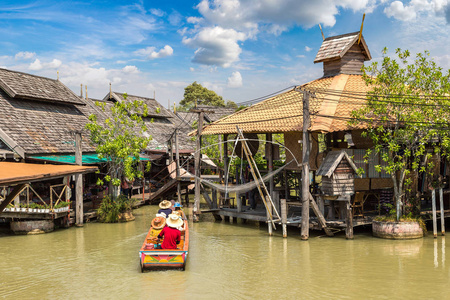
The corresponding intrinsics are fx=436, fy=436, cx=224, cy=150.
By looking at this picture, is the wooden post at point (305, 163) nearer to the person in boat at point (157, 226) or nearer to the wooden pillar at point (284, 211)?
the wooden pillar at point (284, 211)

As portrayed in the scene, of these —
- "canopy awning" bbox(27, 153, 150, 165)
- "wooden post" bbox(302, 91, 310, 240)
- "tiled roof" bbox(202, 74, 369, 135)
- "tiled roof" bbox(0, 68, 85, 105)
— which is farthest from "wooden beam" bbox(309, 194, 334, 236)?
"tiled roof" bbox(0, 68, 85, 105)

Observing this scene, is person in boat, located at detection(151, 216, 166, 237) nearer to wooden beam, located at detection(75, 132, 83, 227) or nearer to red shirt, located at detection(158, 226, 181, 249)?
red shirt, located at detection(158, 226, 181, 249)

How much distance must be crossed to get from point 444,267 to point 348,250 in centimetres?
278

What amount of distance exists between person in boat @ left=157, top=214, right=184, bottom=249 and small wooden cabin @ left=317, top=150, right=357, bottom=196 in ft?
17.9

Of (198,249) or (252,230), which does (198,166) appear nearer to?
(252,230)

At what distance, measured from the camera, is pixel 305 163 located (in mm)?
14602

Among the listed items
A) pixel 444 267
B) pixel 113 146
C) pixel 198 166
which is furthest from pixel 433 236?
pixel 113 146

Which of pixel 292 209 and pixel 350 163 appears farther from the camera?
pixel 292 209

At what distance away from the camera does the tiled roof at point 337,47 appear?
757 inches

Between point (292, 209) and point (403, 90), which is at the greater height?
point (403, 90)

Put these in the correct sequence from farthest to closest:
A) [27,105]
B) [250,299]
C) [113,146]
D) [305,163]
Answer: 1. [27,105]
2. [113,146]
3. [305,163]
4. [250,299]

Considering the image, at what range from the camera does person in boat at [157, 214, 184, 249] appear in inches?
449

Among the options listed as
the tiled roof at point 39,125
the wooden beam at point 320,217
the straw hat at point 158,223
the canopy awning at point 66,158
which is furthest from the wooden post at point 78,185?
the wooden beam at point 320,217

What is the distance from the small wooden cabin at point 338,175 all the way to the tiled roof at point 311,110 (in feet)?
3.38
